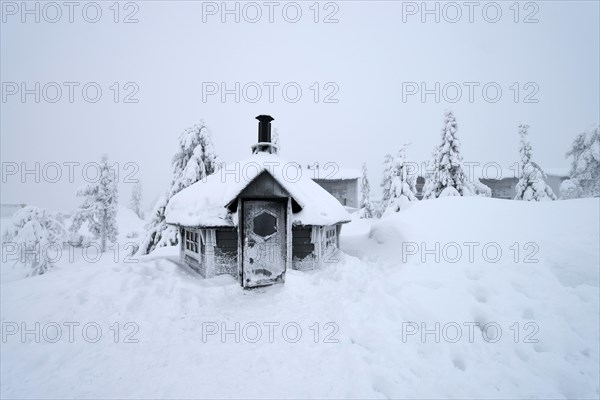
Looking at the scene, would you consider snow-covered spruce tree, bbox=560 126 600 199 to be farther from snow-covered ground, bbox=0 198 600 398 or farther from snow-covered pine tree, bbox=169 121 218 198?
snow-covered pine tree, bbox=169 121 218 198

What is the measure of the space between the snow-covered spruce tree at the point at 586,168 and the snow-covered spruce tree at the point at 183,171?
27.1 meters

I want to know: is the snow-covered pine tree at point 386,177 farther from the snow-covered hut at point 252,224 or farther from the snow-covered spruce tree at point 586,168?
the snow-covered hut at point 252,224

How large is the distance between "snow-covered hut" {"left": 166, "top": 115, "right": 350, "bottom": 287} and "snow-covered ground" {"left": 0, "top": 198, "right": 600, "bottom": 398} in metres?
0.66

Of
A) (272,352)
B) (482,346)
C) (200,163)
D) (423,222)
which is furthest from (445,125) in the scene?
(272,352)

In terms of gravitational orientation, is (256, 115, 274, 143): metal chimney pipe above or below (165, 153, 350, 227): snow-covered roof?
above

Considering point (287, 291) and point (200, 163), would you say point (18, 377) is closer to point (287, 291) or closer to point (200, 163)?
point (287, 291)

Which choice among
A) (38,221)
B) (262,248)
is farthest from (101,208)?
(262,248)

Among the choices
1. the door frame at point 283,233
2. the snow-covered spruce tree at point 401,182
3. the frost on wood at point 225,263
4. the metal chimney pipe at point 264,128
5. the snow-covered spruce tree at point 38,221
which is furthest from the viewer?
the snow-covered spruce tree at point 401,182

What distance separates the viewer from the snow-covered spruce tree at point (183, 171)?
14.8 m

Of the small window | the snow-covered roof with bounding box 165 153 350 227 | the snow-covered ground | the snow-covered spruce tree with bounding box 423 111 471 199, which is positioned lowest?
the snow-covered ground

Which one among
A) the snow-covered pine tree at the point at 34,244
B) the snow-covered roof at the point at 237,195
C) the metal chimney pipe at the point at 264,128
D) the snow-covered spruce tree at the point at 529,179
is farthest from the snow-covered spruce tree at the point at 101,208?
the snow-covered spruce tree at the point at 529,179

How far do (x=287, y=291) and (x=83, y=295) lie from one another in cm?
534

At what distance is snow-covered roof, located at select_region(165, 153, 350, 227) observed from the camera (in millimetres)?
8656

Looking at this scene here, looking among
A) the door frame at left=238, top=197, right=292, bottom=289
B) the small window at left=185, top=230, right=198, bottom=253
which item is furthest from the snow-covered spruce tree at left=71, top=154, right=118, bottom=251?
the door frame at left=238, top=197, right=292, bottom=289
